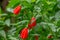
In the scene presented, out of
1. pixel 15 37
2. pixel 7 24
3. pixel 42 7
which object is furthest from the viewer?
pixel 7 24

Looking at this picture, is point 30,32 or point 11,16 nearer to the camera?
point 30,32

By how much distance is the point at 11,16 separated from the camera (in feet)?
5.72

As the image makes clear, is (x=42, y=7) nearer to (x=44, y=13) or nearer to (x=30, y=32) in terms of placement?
(x=44, y=13)

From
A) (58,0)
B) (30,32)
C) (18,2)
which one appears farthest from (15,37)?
(58,0)

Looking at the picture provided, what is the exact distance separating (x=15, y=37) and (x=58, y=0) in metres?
0.39

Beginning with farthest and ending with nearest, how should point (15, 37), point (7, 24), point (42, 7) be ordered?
point (7, 24) → point (15, 37) → point (42, 7)

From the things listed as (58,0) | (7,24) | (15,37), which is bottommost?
(15,37)

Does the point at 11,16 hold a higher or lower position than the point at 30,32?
higher

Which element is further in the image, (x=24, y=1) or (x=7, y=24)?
(x=7, y=24)

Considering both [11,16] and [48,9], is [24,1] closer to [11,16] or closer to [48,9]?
[48,9]

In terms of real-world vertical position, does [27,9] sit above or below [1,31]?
above

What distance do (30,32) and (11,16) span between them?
344 millimetres

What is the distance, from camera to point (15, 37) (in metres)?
1.52

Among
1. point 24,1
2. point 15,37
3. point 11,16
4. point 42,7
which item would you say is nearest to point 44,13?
point 42,7
